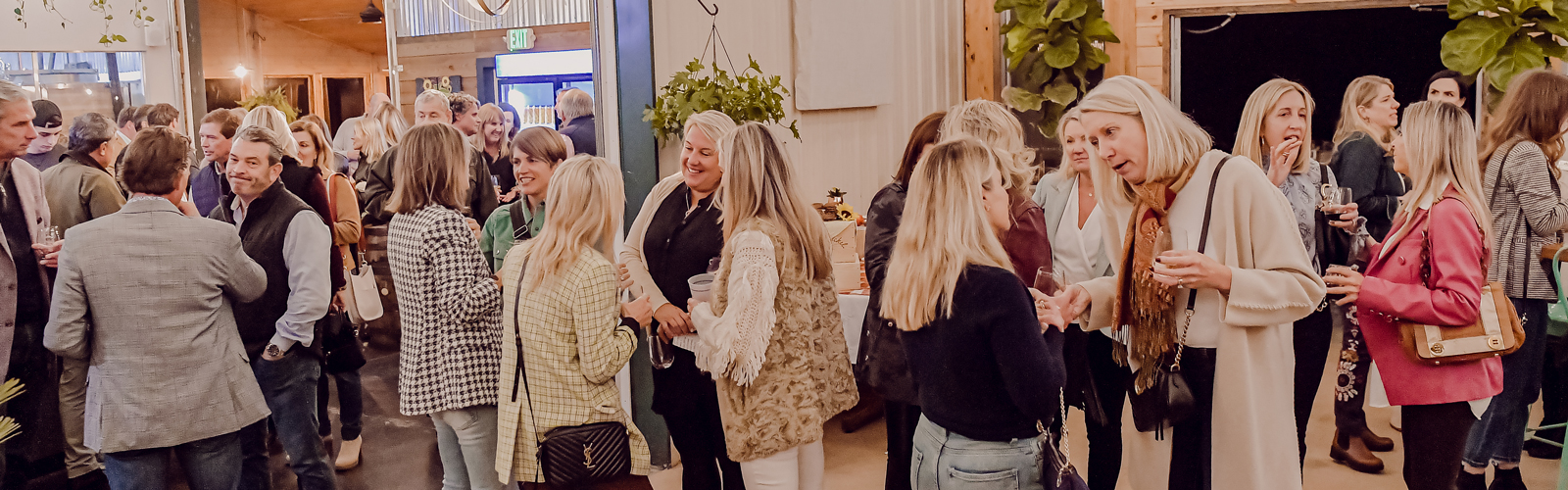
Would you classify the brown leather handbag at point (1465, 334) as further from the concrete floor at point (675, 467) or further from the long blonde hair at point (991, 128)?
the concrete floor at point (675, 467)

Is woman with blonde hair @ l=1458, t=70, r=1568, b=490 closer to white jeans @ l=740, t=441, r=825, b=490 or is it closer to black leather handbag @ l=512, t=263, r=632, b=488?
white jeans @ l=740, t=441, r=825, b=490

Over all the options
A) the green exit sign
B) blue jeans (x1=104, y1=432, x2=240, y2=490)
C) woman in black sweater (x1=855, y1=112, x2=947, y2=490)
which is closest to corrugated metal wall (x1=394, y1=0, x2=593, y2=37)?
the green exit sign

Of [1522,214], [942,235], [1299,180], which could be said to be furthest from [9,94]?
[1522,214]

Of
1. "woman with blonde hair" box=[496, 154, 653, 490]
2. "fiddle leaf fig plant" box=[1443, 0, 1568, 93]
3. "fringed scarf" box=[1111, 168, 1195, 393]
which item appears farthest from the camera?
"fiddle leaf fig plant" box=[1443, 0, 1568, 93]

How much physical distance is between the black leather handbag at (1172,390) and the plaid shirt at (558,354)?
1.32 meters

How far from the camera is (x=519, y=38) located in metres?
4.52

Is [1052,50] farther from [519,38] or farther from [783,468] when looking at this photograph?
[783,468]

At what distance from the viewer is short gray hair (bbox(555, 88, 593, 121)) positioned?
438 centimetres

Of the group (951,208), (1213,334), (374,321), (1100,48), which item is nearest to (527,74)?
(374,321)

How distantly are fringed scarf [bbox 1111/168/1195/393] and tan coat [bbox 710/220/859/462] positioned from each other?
81 centimetres

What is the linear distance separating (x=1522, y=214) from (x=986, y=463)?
2.83 meters

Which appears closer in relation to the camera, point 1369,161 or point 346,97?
point 346,97

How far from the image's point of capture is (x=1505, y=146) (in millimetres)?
3883

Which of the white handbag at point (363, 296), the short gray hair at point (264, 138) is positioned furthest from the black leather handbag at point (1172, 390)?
the white handbag at point (363, 296)
